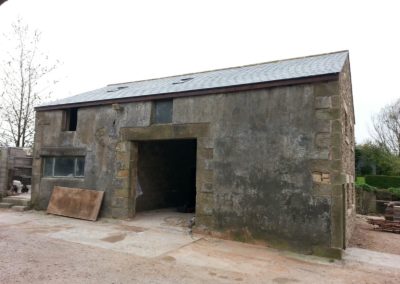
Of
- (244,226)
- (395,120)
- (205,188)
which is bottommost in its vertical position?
(244,226)

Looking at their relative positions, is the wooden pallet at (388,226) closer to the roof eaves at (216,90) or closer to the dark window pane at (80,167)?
the roof eaves at (216,90)

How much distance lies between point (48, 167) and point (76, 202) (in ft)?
6.80

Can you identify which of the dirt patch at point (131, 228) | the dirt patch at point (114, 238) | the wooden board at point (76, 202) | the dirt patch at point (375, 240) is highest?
the wooden board at point (76, 202)

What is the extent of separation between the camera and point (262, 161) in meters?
7.45

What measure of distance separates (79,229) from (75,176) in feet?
8.60

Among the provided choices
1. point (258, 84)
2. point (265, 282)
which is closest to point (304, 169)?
point (258, 84)

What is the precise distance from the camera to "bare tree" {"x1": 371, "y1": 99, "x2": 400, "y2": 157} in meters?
29.3

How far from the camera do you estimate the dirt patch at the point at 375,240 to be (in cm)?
799

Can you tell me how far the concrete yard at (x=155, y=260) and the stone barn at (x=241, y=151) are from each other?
0.60 meters

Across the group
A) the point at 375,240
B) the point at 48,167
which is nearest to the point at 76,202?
the point at 48,167

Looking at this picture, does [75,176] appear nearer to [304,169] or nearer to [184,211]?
[184,211]

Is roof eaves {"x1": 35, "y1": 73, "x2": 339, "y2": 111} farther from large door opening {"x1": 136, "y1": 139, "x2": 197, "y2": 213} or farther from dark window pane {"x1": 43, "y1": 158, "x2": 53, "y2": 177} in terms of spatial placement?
dark window pane {"x1": 43, "y1": 158, "x2": 53, "y2": 177}

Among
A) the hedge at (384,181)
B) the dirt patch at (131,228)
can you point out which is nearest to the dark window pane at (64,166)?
the dirt patch at (131,228)

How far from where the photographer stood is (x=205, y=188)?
321 inches
